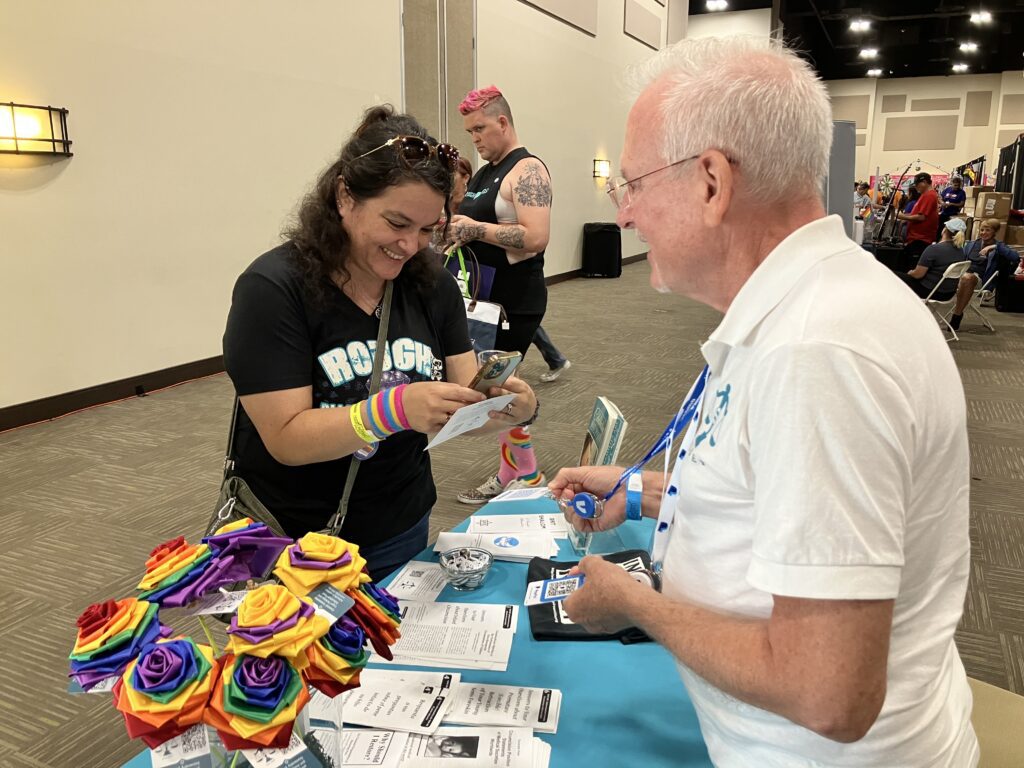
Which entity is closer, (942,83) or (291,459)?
(291,459)

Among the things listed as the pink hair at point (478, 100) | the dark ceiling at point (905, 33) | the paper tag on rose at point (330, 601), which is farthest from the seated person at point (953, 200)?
the paper tag on rose at point (330, 601)

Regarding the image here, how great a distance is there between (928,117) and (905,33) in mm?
5673

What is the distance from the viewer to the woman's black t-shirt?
1473 millimetres

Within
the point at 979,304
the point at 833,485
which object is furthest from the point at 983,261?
the point at 833,485

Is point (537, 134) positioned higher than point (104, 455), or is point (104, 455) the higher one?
point (537, 134)

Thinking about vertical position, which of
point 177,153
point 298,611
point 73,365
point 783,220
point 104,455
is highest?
point 177,153

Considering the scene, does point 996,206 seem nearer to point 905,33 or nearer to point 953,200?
point 953,200

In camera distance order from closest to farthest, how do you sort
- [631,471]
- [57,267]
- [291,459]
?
1. [631,471]
2. [291,459]
3. [57,267]

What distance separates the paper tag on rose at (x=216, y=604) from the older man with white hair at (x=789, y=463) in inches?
17.4

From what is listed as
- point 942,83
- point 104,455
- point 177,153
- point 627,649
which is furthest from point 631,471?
point 942,83

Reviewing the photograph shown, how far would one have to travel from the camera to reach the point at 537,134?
10070mm

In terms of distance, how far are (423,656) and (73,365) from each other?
4303 millimetres

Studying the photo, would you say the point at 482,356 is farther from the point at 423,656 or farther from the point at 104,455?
the point at 104,455

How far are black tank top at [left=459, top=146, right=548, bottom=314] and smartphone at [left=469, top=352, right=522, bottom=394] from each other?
79.1 inches
